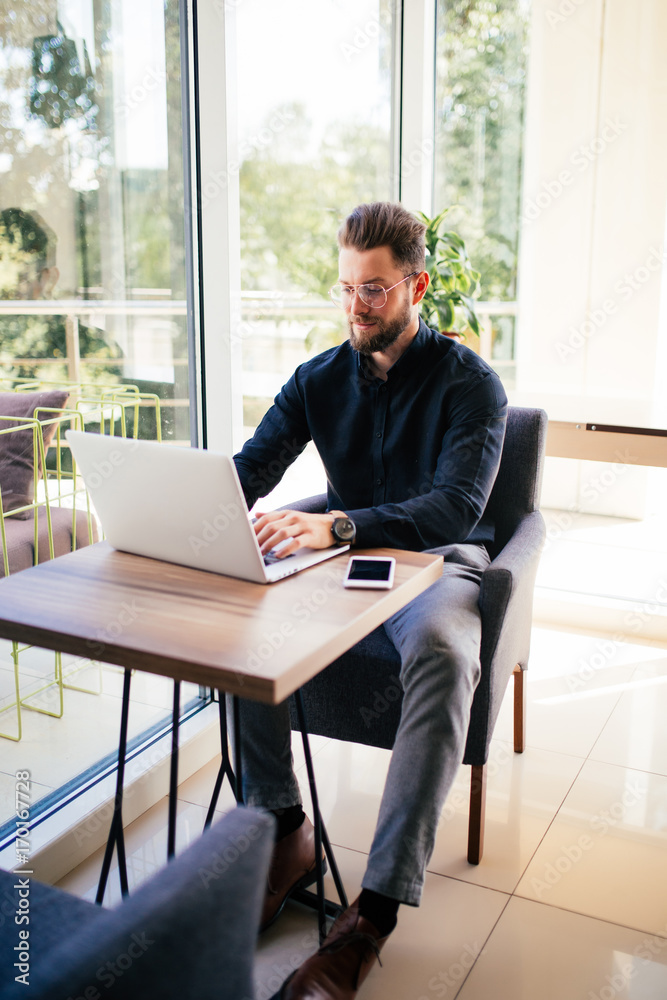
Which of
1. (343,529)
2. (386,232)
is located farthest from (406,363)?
(343,529)

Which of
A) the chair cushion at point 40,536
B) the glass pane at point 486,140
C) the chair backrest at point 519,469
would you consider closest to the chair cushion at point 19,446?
the chair cushion at point 40,536

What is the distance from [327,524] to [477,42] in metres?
2.39

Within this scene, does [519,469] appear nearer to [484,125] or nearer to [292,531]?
[292,531]

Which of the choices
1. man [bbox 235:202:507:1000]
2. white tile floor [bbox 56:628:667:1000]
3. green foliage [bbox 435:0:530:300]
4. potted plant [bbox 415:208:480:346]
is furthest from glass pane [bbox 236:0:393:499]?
white tile floor [bbox 56:628:667:1000]

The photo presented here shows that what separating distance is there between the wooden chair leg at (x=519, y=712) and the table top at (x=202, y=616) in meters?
0.85

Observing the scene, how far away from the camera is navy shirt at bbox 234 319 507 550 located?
1.79 m

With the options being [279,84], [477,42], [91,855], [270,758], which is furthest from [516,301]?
[91,855]

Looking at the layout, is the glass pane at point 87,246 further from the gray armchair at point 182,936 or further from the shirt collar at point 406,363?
the gray armchair at point 182,936

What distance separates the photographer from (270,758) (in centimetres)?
172

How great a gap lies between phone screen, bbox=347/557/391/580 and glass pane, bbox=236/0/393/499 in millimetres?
1198

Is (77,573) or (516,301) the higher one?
(516,301)

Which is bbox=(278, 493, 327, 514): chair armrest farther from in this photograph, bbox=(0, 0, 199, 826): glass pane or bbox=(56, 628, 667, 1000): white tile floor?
A: bbox=(56, 628, 667, 1000): white tile floor

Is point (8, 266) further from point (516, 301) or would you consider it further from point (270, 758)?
point (516, 301)

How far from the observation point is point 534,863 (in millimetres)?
1861
